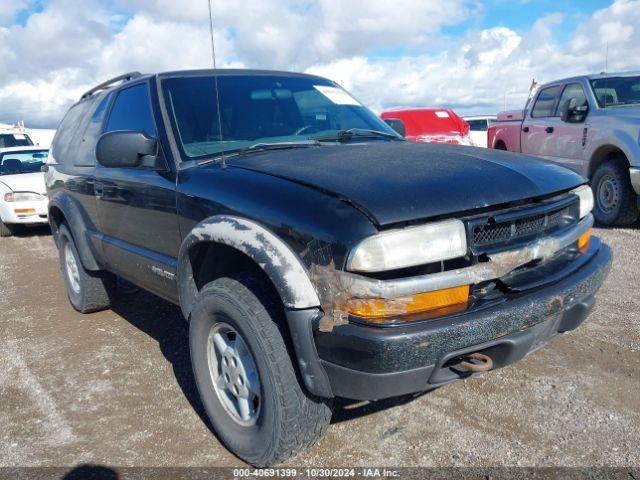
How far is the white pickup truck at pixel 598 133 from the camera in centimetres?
661

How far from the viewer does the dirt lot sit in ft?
8.38

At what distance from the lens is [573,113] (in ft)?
23.9

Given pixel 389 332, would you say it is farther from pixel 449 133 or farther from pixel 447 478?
pixel 449 133

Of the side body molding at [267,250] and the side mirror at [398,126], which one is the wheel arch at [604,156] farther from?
the side body molding at [267,250]

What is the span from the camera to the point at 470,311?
203 cm

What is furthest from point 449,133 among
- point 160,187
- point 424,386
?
point 424,386

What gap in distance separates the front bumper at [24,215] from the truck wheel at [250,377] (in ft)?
23.2

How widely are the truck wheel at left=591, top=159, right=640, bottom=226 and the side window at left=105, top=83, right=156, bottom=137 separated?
5.70 metres

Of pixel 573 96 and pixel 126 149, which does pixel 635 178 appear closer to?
pixel 573 96

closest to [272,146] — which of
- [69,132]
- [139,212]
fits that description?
[139,212]

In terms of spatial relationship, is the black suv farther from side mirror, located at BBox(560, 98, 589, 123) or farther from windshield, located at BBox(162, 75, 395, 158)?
side mirror, located at BBox(560, 98, 589, 123)

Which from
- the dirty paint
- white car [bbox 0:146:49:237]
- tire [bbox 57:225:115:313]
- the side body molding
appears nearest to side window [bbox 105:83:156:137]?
the side body molding

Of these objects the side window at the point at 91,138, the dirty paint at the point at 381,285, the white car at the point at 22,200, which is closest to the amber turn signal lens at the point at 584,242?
the dirty paint at the point at 381,285

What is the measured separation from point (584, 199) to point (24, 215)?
27.5 feet
